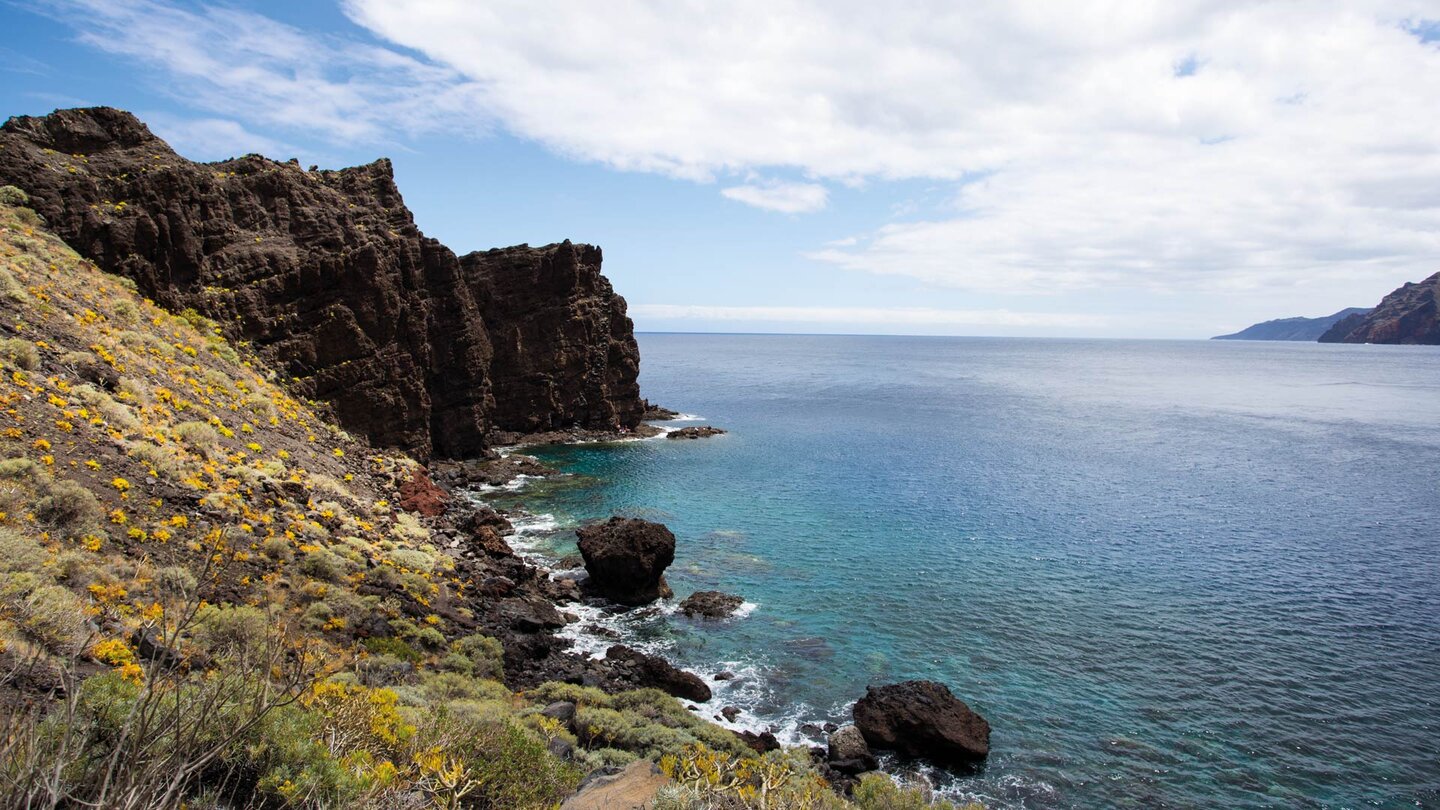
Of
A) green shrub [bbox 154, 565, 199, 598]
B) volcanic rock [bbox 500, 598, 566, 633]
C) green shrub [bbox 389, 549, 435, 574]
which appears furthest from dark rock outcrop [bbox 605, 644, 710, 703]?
green shrub [bbox 154, 565, 199, 598]

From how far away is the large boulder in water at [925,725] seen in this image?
83.9 feet

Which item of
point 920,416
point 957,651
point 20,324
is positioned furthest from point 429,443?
point 920,416

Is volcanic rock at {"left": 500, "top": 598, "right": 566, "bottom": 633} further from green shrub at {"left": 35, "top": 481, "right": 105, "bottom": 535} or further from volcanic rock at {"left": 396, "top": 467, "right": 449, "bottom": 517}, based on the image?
green shrub at {"left": 35, "top": 481, "right": 105, "bottom": 535}

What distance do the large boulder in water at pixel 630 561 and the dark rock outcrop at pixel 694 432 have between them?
4872cm

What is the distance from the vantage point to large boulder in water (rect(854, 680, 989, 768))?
1007 inches

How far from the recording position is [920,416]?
4387 inches

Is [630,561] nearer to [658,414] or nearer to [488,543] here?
[488,543]

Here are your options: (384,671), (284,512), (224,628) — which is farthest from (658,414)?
(224,628)

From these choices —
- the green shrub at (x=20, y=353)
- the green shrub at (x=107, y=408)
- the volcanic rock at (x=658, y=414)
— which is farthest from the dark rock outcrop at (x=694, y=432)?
the green shrub at (x=20, y=353)

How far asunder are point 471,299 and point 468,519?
114ft

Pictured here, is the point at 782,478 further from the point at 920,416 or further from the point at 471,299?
the point at 920,416

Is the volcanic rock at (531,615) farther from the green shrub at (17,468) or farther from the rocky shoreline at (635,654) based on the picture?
the green shrub at (17,468)

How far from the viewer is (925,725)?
25.9 meters

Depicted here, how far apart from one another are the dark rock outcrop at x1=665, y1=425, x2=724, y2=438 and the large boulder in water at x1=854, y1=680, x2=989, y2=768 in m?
62.8
